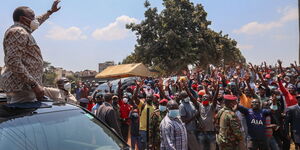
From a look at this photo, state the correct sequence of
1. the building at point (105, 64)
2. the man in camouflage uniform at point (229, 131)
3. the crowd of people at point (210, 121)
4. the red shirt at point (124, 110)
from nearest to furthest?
the crowd of people at point (210, 121)
the man in camouflage uniform at point (229, 131)
the red shirt at point (124, 110)
the building at point (105, 64)

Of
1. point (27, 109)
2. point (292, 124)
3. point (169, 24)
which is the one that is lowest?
point (292, 124)

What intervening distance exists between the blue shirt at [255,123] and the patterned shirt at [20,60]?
15.3 ft

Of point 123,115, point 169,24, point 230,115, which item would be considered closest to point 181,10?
point 169,24

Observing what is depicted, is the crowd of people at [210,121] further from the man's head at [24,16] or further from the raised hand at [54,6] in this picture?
the man's head at [24,16]

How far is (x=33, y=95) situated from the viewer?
3.49m

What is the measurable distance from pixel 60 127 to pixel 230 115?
3.57 meters

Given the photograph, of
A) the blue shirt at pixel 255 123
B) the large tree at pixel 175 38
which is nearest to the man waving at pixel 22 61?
the blue shirt at pixel 255 123

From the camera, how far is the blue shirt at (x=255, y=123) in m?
6.33

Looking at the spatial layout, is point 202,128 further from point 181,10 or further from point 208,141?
point 181,10

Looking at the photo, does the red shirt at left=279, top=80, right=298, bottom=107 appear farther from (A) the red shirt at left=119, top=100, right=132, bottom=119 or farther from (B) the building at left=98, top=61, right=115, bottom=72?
(B) the building at left=98, top=61, right=115, bottom=72

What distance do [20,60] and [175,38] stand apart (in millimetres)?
23172

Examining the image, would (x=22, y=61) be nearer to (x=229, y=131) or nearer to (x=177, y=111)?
(x=177, y=111)

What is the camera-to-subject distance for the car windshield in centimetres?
263

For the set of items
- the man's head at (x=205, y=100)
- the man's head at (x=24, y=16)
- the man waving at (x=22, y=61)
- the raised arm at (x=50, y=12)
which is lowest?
the man's head at (x=205, y=100)
